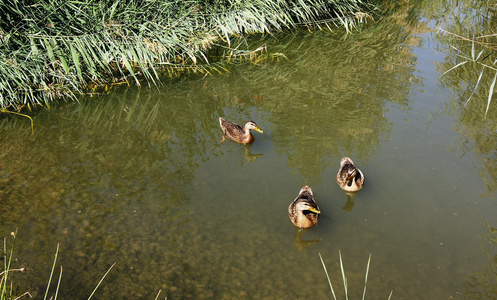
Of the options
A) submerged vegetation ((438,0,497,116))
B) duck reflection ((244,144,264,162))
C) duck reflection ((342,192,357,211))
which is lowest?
duck reflection ((244,144,264,162))

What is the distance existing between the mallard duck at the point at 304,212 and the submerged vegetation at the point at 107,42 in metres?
4.05

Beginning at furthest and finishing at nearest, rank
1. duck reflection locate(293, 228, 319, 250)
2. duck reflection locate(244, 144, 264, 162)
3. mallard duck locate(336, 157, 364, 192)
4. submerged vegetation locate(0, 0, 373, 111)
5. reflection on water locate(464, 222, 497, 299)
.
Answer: submerged vegetation locate(0, 0, 373, 111) → duck reflection locate(244, 144, 264, 162) → mallard duck locate(336, 157, 364, 192) → duck reflection locate(293, 228, 319, 250) → reflection on water locate(464, 222, 497, 299)

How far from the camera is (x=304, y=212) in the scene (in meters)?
5.34

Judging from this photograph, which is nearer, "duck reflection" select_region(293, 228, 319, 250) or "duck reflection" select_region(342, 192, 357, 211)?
"duck reflection" select_region(293, 228, 319, 250)

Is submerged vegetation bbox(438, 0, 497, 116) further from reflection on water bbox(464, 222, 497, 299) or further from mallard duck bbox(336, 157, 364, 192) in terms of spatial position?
reflection on water bbox(464, 222, 497, 299)

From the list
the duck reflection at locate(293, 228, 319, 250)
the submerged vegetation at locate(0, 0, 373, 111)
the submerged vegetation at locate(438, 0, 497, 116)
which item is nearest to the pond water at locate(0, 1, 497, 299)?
the duck reflection at locate(293, 228, 319, 250)

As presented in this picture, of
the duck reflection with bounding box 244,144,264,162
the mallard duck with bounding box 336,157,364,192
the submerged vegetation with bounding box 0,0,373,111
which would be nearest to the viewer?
the mallard duck with bounding box 336,157,364,192

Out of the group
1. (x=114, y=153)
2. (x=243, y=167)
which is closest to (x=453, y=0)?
(x=243, y=167)

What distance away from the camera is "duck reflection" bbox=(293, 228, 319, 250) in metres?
5.22

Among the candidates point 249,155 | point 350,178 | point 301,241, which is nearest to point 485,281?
point 350,178

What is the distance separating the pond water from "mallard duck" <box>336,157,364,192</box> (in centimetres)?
15

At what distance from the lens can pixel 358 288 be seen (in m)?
4.70

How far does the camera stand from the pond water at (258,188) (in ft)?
15.8

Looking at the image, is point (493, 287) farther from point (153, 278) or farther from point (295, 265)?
point (153, 278)
